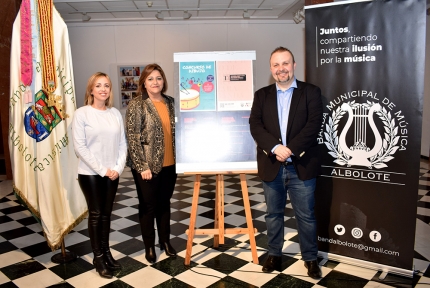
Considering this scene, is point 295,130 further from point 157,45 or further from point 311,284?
point 157,45

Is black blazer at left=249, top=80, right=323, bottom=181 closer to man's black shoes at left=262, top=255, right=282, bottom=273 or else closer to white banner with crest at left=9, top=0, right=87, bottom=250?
man's black shoes at left=262, top=255, right=282, bottom=273

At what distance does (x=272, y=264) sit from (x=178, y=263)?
79 centimetres

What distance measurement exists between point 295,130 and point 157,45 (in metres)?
6.60

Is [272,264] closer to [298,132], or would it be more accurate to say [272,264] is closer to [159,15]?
[298,132]

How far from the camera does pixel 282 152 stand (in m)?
2.56

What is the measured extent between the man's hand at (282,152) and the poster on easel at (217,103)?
1.50 ft

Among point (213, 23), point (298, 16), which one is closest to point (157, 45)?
point (213, 23)

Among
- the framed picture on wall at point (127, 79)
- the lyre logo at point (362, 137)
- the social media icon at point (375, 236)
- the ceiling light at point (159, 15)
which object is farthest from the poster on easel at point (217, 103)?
the framed picture on wall at point (127, 79)

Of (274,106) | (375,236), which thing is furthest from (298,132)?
(375,236)

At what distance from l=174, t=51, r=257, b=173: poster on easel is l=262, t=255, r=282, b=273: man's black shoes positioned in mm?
781

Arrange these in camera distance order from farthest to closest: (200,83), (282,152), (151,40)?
(151,40)
(200,83)
(282,152)

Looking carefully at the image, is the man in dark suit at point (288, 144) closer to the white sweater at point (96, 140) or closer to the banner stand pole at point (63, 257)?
the white sweater at point (96, 140)

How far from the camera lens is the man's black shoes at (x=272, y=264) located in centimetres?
290

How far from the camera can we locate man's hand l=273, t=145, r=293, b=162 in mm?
2549
